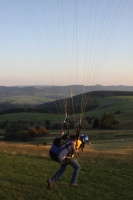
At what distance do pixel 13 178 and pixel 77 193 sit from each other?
3.74 m

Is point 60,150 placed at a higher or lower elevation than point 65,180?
higher

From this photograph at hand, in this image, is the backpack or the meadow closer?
the backpack

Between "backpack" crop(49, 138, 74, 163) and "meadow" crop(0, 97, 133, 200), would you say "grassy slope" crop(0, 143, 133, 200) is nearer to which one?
"meadow" crop(0, 97, 133, 200)

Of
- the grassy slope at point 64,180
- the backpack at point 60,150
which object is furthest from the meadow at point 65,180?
the backpack at point 60,150

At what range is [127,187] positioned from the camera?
14.6m

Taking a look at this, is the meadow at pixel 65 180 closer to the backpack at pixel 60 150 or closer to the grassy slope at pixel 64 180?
the grassy slope at pixel 64 180

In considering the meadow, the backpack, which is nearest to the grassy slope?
the meadow

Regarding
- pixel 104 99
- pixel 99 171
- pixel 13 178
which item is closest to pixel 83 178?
pixel 99 171

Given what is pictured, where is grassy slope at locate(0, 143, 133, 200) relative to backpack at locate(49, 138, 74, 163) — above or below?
below

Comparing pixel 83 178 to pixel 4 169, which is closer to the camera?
pixel 83 178

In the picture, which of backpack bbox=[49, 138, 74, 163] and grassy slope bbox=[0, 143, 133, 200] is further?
grassy slope bbox=[0, 143, 133, 200]

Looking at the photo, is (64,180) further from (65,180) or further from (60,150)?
(60,150)

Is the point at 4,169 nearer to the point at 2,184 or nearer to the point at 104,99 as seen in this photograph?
the point at 2,184

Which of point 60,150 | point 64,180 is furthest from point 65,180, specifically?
point 60,150
